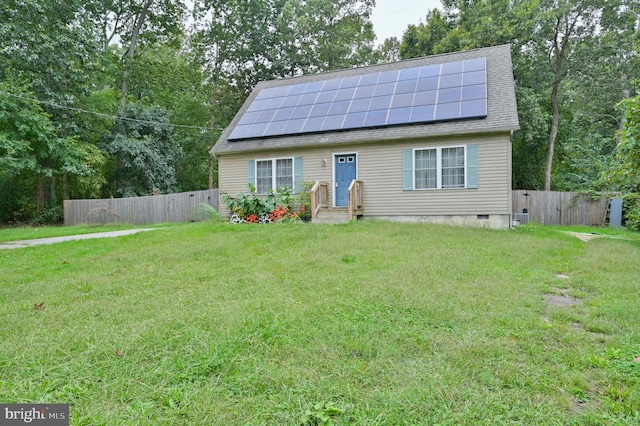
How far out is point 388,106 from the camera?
434 inches

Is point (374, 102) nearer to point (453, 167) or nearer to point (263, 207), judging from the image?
point (453, 167)

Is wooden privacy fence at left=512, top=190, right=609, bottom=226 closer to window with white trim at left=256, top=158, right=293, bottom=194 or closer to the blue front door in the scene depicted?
the blue front door

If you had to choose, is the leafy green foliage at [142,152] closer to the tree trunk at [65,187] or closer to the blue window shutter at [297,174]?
the tree trunk at [65,187]

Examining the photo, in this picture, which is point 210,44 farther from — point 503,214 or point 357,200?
point 503,214

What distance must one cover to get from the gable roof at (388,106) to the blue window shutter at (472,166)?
0.56 metres

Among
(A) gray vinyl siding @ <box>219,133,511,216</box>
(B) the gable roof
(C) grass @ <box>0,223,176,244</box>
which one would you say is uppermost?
(B) the gable roof

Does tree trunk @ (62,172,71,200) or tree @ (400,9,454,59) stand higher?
tree @ (400,9,454,59)

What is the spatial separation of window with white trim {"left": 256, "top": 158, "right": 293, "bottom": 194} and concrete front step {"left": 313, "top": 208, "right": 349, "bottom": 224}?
5.92 ft

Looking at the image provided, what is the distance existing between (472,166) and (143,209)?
12697 millimetres

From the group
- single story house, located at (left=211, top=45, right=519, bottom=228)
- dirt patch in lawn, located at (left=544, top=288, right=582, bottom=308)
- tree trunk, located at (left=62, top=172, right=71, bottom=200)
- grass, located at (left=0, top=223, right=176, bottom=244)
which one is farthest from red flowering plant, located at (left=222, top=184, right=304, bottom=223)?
tree trunk, located at (left=62, top=172, right=71, bottom=200)

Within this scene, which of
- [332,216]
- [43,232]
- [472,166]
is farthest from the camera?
[43,232]

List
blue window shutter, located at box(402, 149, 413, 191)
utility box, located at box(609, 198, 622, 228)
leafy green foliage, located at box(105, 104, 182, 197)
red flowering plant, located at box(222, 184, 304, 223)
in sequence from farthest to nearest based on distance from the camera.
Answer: leafy green foliage, located at box(105, 104, 182, 197)
utility box, located at box(609, 198, 622, 228)
red flowering plant, located at box(222, 184, 304, 223)
blue window shutter, located at box(402, 149, 413, 191)

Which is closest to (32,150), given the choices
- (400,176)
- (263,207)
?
(263,207)

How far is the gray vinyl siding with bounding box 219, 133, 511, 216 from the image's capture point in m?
9.42
